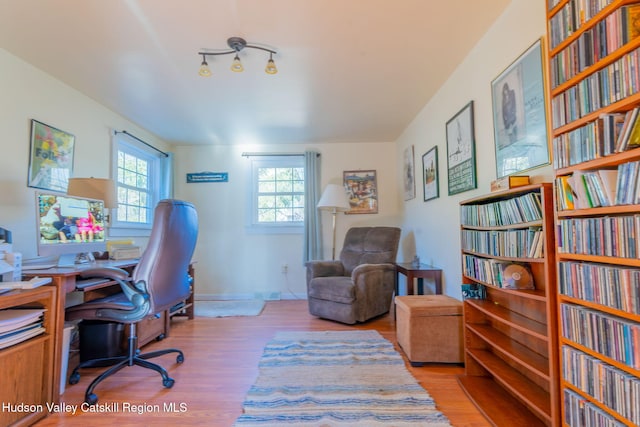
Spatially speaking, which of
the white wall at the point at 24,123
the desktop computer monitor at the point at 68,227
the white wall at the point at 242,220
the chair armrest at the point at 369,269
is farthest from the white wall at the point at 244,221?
the desktop computer monitor at the point at 68,227

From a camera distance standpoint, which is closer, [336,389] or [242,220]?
[336,389]

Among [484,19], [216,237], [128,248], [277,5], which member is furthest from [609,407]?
[216,237]

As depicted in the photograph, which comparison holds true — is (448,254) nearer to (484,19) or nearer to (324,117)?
(484,19)

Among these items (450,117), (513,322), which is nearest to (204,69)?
(450,117)

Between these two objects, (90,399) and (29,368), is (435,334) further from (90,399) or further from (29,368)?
(29,368)

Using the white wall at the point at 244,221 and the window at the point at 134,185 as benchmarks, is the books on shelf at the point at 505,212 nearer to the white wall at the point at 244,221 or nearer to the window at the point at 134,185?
the white wall at the point at 244,221

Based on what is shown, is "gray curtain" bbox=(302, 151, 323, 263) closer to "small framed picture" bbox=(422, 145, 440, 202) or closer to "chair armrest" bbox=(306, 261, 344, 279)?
"chair armrest" bbox=(306, 261, 344, 279)

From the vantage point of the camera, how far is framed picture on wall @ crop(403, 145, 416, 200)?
351cm

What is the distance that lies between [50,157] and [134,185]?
123 cm

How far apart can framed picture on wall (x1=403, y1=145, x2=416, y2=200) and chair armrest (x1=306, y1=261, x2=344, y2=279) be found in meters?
1.24

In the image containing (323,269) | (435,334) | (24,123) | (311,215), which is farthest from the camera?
(311,215)

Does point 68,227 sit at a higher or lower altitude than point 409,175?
lower

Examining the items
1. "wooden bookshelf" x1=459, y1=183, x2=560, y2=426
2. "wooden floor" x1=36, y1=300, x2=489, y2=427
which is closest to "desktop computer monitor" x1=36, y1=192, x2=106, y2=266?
"wooden floor" x1=36, y1=300, x2=489, y2=427

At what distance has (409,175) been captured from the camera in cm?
365
